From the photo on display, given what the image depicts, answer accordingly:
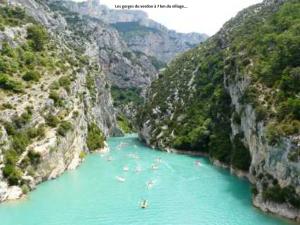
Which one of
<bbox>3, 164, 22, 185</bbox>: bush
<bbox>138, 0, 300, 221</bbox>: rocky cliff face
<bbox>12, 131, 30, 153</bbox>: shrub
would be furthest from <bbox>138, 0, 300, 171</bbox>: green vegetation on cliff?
<bbox>12, 131, 30, 153</bbox>: shrub

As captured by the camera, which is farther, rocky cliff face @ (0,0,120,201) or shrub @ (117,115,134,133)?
shrub @ (117,115,134,133)

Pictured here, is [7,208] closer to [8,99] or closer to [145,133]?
[8,99]

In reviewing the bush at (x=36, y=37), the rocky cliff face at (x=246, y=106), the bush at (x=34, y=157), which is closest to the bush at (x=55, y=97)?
the bush at (x=34, y=157)

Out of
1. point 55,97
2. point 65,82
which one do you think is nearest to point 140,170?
point 55,97

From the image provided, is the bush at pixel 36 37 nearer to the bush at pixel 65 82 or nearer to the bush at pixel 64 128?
the bush at pixel 65 82

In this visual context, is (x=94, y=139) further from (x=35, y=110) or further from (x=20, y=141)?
(x=20, y=141)

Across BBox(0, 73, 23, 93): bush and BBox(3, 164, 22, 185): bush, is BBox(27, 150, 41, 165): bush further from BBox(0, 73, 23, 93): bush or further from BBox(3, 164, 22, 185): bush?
BBox(0, 73, 23, 93): bush
